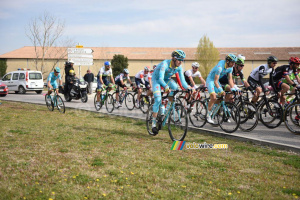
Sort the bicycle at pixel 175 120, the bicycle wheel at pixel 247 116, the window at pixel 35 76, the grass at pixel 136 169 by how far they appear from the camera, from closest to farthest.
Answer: the grass at pixel 136 169, the bicycle at pixel 175 120, the bicycle wheel at pixel 247 116, the window at pixel 35 76

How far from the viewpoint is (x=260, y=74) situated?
8977 mm

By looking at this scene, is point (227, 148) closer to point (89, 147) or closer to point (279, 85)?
point (89, 147)

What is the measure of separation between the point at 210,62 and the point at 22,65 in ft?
142

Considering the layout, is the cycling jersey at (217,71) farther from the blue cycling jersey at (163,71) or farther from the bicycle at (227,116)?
the blue cycling jersey at (163,71)

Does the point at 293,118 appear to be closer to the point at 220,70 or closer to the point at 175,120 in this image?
the point at 220,70

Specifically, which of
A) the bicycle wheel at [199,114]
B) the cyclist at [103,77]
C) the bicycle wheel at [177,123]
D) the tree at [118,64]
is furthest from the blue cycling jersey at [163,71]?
the tree at [118,64]

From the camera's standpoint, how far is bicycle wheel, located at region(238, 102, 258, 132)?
7.80 metres

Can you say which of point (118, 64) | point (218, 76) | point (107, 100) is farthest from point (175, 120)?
point (118, 64)

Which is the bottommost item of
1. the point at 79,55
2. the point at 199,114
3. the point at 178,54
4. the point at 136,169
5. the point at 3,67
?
the point at 136,169

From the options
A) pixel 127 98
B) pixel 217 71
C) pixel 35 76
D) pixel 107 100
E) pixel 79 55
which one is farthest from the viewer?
pixel 35 76

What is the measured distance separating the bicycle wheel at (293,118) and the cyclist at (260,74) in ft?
4.04

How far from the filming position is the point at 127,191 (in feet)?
12.4

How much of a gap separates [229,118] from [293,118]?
65.9 inches

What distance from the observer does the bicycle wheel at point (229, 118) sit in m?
7.67
